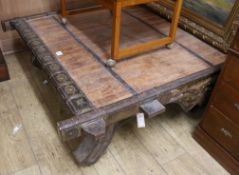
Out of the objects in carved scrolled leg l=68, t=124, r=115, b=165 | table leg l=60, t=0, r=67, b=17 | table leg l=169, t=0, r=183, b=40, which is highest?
table leg l=169, t=0, r=183, b=40

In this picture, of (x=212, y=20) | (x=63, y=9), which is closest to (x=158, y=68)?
(x=212, y=20)

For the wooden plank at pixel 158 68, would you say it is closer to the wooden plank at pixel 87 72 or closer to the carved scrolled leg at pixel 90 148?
the wooden plank at pixel 87 72

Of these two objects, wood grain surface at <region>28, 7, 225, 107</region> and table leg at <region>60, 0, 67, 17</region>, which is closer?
wood grain surface at <region>28, 7, 225, 107</region>

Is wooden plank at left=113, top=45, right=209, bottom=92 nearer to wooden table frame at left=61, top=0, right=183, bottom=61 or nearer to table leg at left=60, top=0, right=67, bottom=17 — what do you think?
wooden table frame at left=61, top=0, right=183, bottom=61

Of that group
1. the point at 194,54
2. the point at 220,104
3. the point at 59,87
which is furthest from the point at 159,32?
the point at 59,87

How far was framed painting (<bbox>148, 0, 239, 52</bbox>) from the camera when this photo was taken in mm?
1426

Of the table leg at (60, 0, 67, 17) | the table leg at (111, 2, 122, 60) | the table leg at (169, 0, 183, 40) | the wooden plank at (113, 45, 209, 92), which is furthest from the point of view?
the table leg at (60, 0, 67, 17)

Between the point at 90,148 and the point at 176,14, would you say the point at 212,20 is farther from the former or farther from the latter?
the point at 90,148

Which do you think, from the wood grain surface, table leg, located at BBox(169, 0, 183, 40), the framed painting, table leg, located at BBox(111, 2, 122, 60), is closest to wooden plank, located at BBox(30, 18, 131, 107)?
the wood grain surface

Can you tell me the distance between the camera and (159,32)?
5.63ft

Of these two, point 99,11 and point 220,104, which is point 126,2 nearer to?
point 220,104

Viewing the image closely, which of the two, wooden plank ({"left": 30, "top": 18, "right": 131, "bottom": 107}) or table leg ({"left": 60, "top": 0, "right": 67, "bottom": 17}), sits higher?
table leg ({"left": 60, "top": 0, "right": 67, "bottom": 17})

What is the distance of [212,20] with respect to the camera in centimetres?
153

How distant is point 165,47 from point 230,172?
0.79 metres
